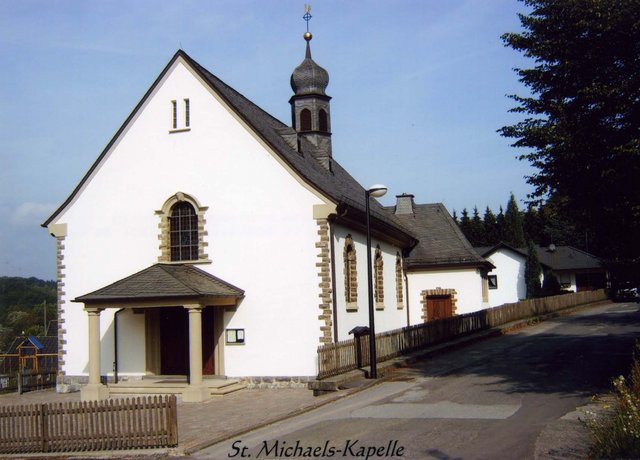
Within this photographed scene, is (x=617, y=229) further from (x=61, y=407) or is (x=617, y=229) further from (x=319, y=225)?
(x=61, y=407)

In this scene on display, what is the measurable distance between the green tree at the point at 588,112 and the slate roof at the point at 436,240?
1715cm

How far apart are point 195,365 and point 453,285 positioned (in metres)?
17.5

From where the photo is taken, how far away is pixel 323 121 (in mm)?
28484

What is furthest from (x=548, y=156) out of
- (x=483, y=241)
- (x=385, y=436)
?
(x=483, y=241)

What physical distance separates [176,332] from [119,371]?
2.05 metres

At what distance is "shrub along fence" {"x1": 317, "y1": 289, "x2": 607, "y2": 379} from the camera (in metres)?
18.3

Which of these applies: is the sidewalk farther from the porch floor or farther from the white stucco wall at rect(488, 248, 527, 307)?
the white stucco wall at rect(488, 248, 527, 307)

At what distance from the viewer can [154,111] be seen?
21.6 meters

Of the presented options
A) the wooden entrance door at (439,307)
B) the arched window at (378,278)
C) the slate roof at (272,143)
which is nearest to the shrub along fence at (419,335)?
the wooden entrance door at (439,307)

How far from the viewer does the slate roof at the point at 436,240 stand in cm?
3203

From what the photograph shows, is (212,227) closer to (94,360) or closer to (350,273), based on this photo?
(350,273)

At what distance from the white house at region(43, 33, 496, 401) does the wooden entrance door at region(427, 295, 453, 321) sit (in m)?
9.84

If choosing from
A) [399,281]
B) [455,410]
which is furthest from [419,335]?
[455,410]

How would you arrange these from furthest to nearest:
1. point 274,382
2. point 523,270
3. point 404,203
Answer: point 523,270, point 404,203, point 274,382
